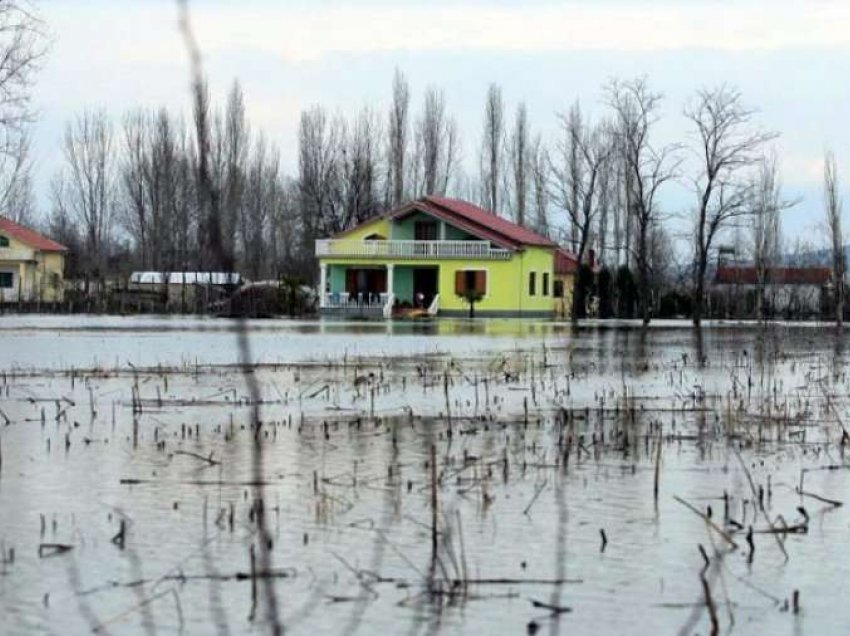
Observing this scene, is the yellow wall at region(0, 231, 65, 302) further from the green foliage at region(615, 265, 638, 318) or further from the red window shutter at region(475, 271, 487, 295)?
the green foliage at region(615, 265, 638, 318)

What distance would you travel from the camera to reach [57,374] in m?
23.1

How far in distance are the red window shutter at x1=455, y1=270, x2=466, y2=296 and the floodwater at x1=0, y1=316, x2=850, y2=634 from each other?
44.3 metres

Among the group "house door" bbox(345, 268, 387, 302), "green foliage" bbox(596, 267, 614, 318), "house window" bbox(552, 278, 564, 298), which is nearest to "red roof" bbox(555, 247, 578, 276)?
"house window" bbox(552, 278, 564, 298)

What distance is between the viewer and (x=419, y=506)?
1076 cm

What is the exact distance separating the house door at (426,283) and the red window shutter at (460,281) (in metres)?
1.16

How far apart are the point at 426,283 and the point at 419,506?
2296 inches

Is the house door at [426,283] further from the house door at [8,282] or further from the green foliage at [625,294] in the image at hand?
the house door at [8,282]

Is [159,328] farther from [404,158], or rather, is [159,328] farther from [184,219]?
[404,158]

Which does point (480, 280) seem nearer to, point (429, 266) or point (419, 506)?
point (429, 266)

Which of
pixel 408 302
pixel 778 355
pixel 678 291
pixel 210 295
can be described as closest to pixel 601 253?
pixel 678 291

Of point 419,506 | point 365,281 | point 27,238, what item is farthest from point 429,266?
point 419,506

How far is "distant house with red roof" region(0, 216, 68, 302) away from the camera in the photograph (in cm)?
7938

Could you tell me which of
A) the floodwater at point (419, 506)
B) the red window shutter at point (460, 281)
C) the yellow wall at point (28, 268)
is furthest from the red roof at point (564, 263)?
the floodwater at point (419, 506)

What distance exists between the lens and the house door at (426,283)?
68.2 meters
